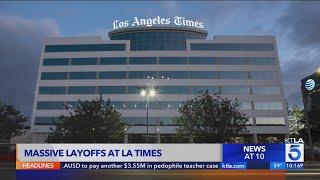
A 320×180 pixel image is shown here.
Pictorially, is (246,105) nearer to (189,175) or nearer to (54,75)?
(54,75)

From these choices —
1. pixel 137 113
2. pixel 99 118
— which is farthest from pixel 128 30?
pixel 99 118

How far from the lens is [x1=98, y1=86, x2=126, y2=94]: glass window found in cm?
9981

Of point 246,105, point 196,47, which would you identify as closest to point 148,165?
point 246,105

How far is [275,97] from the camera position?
10125cm

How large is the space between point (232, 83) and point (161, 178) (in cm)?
8058

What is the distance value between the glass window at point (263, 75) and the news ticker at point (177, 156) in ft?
258

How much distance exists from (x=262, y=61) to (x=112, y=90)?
34.7 m

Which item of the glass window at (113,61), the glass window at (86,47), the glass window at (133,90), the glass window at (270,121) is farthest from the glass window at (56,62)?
the glass window at (270,121)

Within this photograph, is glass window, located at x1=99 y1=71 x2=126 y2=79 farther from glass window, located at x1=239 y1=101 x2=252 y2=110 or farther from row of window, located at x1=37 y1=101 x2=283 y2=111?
glass window, located at x1=239 y1=101 x2=252 y2=110

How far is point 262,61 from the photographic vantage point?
10356cm

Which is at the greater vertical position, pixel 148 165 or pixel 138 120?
pixel 138 120

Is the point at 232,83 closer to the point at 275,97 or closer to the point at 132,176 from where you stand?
the point at 275,97

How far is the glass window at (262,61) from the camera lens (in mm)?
103181

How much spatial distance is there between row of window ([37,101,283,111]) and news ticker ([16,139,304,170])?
2860 inches
